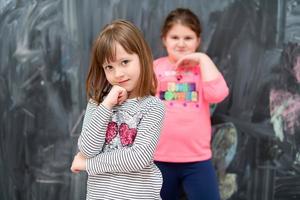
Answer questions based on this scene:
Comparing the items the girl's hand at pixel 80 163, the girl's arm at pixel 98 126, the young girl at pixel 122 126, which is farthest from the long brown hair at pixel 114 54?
the girl's hand at pixel 80 163

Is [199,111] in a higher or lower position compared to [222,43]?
lower

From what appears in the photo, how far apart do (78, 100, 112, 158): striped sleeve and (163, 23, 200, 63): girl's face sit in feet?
2.44

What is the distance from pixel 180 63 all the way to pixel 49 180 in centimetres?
111

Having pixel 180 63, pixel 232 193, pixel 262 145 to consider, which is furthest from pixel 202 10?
pixel 232 193

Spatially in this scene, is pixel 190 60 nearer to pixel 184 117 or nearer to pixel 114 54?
pixel 184 117

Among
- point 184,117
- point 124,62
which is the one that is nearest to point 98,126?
point 124,62

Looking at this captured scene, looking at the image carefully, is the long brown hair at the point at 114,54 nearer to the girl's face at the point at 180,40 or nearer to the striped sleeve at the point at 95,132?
the striped sleeve at the point at 95,132

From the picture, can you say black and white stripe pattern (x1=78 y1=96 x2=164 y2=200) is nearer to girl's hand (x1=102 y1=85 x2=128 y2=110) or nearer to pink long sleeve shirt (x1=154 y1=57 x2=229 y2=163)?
girl's hand (x1=102 y1=85 x2=128 y2=110)

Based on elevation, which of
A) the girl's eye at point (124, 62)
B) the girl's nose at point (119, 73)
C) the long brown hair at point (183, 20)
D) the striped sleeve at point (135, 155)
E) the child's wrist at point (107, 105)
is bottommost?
the striped sleeve at point (135, 155)

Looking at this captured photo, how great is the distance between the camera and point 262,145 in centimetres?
258

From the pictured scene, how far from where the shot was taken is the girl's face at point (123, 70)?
65.1 inches

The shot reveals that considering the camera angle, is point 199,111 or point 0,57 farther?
point 0,57

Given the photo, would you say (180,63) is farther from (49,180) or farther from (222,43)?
(49,180)

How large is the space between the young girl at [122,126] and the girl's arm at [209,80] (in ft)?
1.69
